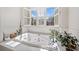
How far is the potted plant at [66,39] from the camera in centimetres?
142

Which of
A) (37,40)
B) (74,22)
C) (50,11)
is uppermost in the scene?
(50,11)

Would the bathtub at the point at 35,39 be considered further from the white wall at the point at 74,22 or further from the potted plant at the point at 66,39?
the white wall at the point at 74,22

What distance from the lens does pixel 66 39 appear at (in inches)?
56.5

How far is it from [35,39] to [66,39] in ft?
1.37

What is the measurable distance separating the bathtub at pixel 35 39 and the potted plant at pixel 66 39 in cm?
12

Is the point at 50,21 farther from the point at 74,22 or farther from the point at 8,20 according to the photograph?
the point at 8,20

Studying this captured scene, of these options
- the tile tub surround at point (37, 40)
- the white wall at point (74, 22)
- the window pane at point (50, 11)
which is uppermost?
the window pane at point (50, 11)

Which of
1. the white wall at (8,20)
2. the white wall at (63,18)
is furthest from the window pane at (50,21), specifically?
the white wall at (8,20)

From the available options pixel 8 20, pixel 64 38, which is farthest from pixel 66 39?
pixel 8 20

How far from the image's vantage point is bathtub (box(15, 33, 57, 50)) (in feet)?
4.74
